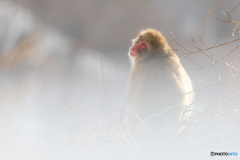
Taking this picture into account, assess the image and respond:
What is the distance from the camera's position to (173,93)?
1134mm

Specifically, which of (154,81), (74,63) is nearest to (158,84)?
(154,81)

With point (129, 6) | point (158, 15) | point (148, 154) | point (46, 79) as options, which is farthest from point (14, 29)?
point (148, 154)

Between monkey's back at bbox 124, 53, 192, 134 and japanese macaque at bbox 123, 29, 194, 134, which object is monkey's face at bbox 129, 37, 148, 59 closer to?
japanese macaque at bbox 123, 29, 194, 134

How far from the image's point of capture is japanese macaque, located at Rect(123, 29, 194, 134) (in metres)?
1.06

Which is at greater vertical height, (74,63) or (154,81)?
(74,63)

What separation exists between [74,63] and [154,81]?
1.59 ft

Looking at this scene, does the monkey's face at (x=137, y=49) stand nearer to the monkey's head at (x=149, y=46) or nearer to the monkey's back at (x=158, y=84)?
the monkey's head at (x=149, y=46)

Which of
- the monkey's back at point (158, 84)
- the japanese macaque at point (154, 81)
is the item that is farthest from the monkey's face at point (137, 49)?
the monkey's back at point (158, 84)

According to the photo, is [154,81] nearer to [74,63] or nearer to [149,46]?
[149,46]

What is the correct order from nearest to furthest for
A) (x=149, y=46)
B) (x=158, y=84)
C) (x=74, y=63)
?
(x=158, y=84) → (x=74, y=63) → (x=149, y=46)

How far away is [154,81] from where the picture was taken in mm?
1220

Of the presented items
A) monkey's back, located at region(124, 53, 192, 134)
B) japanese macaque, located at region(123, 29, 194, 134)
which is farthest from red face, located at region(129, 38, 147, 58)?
monkey's back, located at region(124, 53, 192, 134)

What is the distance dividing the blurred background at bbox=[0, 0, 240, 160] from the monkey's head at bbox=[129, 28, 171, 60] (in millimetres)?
54

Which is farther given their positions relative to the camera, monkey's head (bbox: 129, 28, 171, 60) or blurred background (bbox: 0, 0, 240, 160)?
monkey's head (bbox: 129, 28, 171, 60)
